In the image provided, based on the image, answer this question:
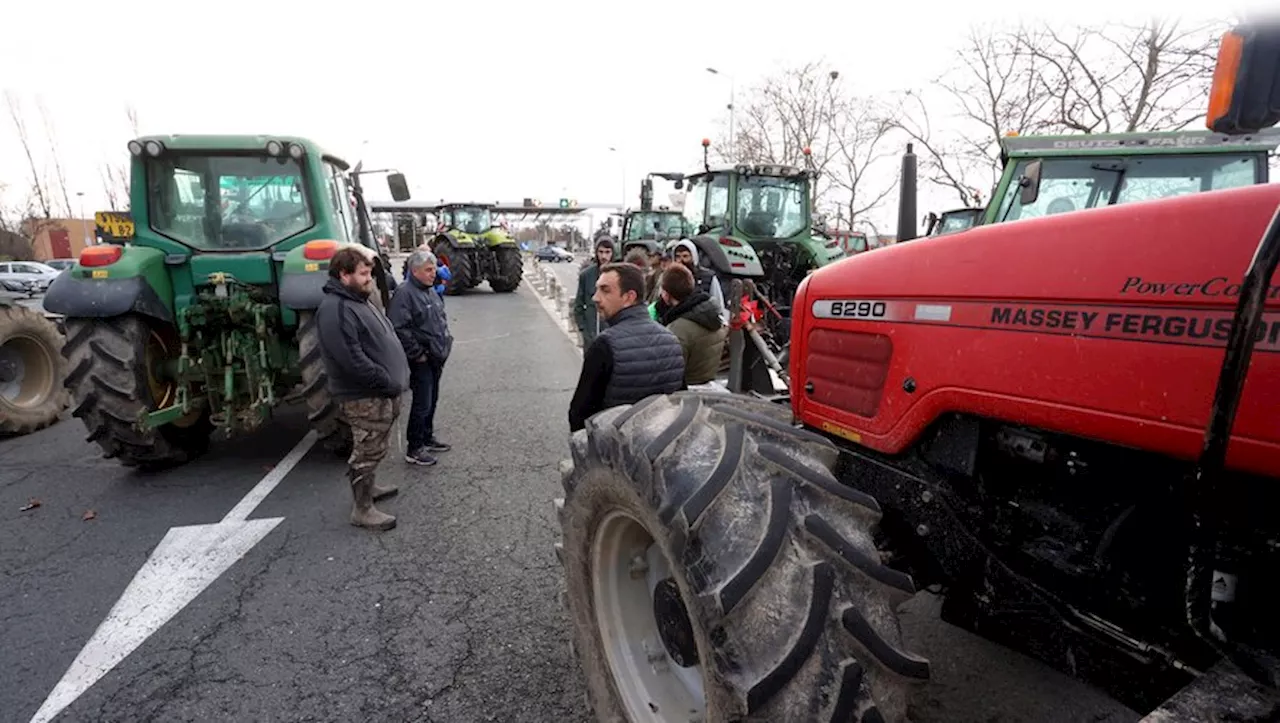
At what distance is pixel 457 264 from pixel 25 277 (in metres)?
20.3

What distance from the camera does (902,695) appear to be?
1.62 meters

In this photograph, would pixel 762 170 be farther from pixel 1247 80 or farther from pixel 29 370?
pixel 1247 80

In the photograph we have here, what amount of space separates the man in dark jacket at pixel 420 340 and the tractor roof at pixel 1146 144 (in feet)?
16.4

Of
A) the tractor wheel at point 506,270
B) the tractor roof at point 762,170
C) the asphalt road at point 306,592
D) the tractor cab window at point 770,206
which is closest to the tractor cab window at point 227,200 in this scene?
the asphalt road at point 306,592

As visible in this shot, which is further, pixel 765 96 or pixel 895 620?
pixel 765 96

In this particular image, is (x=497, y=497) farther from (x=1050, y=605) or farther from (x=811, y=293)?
(x=1050, y=605)

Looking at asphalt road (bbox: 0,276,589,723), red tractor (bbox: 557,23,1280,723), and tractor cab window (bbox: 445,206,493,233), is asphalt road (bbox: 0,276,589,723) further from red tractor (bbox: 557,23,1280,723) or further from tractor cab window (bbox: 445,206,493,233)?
tractor cab window (bbox: 445,206,493,233)

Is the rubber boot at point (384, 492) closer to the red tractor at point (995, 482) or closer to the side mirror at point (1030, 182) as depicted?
the red tractor at point (995, 482)

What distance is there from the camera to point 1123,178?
5438 mm

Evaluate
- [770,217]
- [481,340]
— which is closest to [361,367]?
[481,340]

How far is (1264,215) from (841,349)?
1.19 meters

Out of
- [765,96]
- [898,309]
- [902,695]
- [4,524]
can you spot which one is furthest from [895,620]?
[765,96]

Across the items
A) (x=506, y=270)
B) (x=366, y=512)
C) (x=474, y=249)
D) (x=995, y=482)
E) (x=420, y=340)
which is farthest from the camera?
(x=506, y=270)

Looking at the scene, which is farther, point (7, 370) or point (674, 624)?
point (7, 370)
